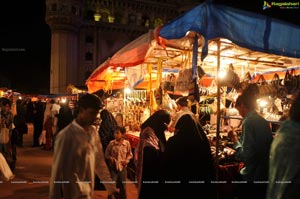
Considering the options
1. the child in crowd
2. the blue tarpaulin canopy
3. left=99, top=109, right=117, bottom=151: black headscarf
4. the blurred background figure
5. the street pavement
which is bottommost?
the street pavement

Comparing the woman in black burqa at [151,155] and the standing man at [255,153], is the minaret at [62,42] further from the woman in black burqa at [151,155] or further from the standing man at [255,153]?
the standing man at [255,153]

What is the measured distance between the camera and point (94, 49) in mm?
44688

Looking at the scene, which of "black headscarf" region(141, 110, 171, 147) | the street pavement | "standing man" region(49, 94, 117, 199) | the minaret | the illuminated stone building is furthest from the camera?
the illuminated stone building

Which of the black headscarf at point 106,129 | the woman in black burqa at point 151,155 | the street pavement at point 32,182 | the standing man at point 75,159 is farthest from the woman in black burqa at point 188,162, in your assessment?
the street pavement at point 32,182

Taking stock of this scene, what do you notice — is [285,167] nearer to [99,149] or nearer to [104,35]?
[99,149]

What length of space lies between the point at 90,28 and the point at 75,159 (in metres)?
44.5

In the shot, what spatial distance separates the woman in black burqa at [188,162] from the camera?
3711 millimetres

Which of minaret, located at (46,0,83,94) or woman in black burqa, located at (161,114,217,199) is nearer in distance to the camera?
woman in black burqa, located at (161,114,217,199)

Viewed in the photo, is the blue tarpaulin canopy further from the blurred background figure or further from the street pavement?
the street pavement

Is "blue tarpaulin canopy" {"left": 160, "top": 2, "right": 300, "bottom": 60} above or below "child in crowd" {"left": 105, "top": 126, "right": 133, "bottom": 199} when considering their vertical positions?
above

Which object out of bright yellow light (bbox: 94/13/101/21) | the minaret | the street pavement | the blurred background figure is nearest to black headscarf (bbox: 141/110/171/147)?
the blurred background figure

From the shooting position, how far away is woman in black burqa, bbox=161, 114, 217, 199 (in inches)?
146

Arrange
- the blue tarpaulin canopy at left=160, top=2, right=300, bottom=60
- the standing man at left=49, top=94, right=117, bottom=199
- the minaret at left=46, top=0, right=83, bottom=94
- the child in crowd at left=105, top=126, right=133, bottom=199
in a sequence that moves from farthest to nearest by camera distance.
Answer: the minaret at left=46, top=0, right=83, bottom=94
the child in crowd at left=105, top=126, right=133, bottom=199
the blue tarpaulin canopy at left=160, top=2, right=300, bottom=60
the standing man at left=49, top=94, right=117, bottom=199

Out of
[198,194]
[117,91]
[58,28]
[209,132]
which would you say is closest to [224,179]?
[198,194]
